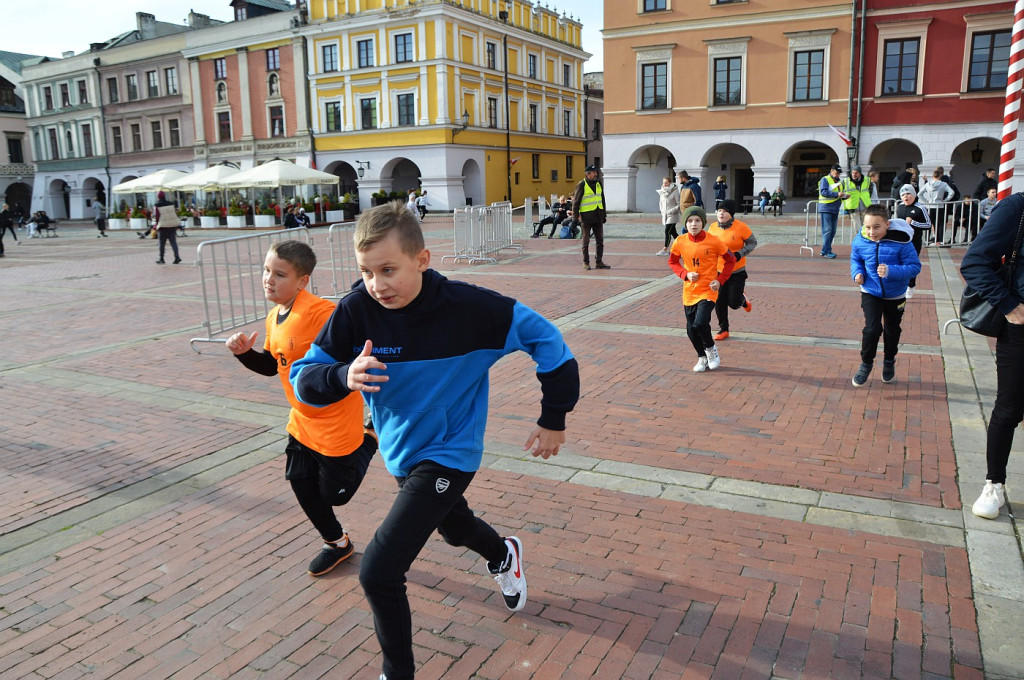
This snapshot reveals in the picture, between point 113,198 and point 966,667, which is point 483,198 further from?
point 966,667

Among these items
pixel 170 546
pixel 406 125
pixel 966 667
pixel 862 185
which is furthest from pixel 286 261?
pixel 406 125

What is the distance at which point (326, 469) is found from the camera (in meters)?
3.48

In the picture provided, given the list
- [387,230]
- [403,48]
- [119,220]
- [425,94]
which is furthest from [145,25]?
[387,230]

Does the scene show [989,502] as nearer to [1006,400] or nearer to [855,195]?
[1006,400]

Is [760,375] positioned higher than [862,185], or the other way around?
[862,185]

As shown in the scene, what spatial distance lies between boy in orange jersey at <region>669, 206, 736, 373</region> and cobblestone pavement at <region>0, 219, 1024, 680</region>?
357 millimetres

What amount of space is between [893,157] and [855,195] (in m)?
18.9

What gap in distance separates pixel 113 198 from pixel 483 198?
26.9 meters

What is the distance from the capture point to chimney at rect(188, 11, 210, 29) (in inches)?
2068

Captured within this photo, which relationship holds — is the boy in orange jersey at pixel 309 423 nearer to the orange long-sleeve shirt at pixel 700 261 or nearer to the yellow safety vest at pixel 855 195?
the orange long-sleeve shirt at pixel 700 261

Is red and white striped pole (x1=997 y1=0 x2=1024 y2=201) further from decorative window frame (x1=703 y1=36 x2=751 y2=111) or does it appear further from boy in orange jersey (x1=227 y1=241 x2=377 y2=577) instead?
decorative window frame (x1=703 y1=36 x2=751 y2=111)

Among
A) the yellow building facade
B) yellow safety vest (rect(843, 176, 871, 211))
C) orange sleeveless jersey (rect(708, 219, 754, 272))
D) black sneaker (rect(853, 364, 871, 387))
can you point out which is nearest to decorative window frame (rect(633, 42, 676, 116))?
the yellow building facade

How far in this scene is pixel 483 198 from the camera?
43812 mm

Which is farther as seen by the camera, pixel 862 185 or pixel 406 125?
pixel 406 125
